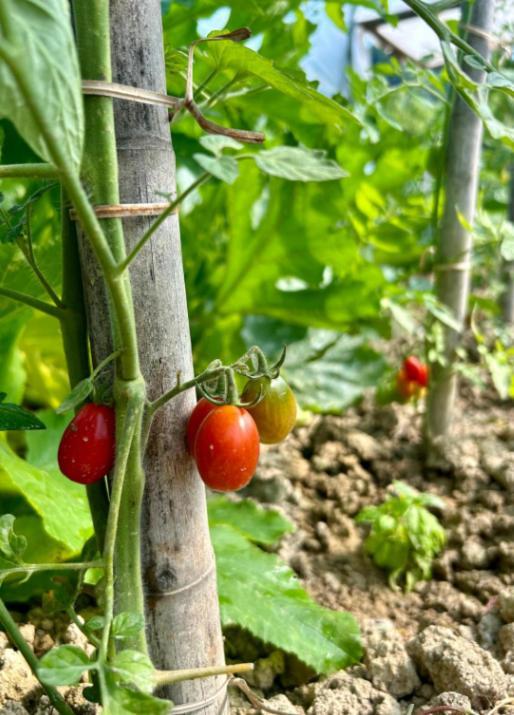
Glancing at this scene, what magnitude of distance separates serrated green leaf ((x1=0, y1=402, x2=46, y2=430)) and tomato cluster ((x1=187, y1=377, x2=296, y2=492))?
176mm

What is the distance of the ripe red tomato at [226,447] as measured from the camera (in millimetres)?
807

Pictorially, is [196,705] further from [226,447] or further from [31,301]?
[31,301]

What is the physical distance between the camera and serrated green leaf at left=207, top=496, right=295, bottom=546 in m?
1.42

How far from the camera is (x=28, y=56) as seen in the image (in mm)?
501

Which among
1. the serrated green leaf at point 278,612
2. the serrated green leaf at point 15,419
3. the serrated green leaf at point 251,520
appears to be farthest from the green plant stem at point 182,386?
the serrated green leaf at point 251,520

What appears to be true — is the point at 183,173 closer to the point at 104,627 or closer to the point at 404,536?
the point at 404,536

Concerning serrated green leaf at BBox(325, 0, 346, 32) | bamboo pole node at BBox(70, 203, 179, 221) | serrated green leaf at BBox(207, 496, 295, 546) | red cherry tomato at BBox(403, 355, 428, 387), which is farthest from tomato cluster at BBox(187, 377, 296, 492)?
red cherry tomato at BBox(403, 355, 428, 387)

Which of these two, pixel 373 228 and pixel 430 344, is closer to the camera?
pixel 430 344

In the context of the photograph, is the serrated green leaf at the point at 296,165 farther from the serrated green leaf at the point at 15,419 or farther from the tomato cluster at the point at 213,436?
the serrated green leaf at the point at 15,419

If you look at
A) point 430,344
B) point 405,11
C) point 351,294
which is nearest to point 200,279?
point 351,294

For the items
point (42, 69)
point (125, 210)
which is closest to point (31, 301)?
point (125, 210)

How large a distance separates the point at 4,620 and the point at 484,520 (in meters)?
1.03

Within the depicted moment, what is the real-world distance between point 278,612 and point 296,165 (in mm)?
762

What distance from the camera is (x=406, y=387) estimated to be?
6.49ft
